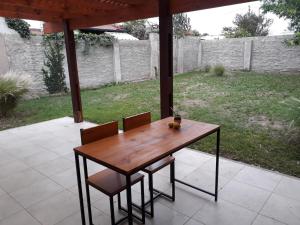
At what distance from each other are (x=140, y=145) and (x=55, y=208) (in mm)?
1100

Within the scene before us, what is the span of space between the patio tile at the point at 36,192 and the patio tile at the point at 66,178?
0.06m

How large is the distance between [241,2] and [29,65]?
6.79m

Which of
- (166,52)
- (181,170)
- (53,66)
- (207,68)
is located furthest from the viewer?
(207,68)

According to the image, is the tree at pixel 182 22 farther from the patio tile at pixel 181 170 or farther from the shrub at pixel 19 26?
the patio tile at pixel 181 170

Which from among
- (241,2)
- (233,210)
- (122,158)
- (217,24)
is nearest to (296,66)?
(241,2)

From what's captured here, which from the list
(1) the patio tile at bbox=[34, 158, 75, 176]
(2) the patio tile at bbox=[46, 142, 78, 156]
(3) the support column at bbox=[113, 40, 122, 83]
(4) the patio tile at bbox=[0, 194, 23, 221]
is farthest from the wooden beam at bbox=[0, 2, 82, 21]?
(3) the support column at bbox=[113, 40, 122, 83]

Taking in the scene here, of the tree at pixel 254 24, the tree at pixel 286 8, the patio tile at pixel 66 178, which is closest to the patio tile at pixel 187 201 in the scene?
the patio tile at pixel 66 178

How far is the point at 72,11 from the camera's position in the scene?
3871mm

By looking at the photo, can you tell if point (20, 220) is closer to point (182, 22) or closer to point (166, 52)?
point (166, 52)

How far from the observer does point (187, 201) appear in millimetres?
2201

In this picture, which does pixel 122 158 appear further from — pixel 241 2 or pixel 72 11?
pixel 72 11

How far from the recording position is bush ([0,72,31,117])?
5234 mm

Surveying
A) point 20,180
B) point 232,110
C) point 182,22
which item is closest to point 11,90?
point 20,180

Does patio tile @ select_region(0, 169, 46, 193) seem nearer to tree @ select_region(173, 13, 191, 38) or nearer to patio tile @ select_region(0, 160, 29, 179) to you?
patio tile @ select_region(0, 160, 29, 179)
